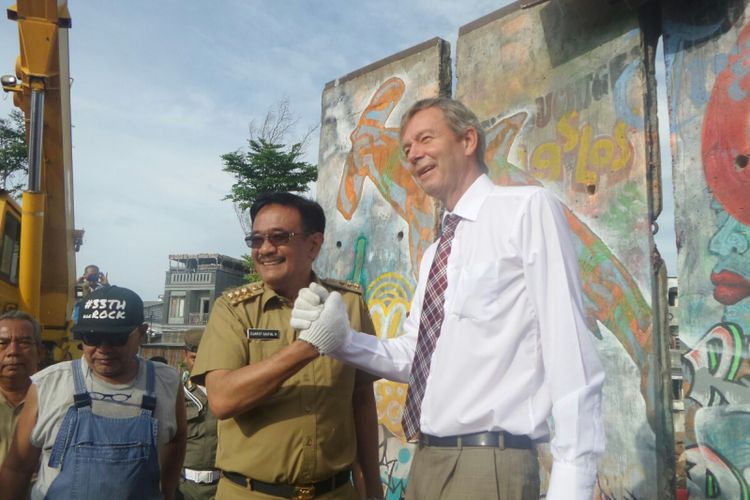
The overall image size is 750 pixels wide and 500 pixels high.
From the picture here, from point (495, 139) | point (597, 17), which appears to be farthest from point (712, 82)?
point (495, 139)

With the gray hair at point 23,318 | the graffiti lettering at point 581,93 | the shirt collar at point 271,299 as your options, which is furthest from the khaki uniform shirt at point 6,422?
the graffiti lettering at point 581,93

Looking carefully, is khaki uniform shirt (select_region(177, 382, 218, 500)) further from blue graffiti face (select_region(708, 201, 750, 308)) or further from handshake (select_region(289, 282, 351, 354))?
blue graffiti face (select_region(708, 201, 750, 308))

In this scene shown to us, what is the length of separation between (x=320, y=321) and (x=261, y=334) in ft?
1.60

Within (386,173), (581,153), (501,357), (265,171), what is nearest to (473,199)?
(501,357)

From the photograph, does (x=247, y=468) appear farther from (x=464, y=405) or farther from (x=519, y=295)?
(x=519, y=295)

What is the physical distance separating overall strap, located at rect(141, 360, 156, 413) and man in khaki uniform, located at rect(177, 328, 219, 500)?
1.52m

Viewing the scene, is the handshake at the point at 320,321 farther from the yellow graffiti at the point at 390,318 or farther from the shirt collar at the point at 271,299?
the yellow graffiti at the point at 390,318

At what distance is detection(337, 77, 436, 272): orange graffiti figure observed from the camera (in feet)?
19.8

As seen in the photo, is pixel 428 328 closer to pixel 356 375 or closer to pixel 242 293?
pixel 356 375

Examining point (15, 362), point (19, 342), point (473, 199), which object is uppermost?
point (473, 199)

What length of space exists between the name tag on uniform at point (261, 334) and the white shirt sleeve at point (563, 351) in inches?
43.5

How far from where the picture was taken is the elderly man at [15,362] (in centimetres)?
327

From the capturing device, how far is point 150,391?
110 inches

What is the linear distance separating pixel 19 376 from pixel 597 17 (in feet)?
13.9
